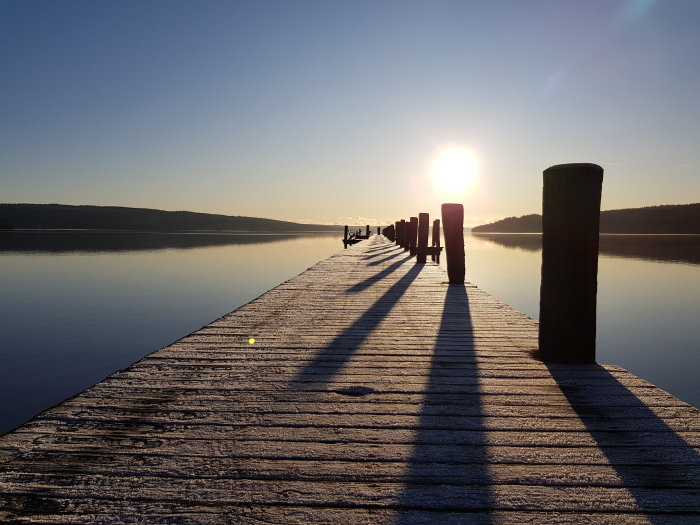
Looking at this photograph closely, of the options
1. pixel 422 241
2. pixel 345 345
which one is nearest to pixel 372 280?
pixel 422 241

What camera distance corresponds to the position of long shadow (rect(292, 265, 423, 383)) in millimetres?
3305

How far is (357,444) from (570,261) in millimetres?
2433

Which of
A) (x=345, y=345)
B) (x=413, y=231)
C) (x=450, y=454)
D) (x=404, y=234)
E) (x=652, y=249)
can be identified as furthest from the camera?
(x=652, y=249)

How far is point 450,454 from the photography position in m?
2.10

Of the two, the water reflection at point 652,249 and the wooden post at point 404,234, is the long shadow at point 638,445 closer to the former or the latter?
the wooden post at point 404,234

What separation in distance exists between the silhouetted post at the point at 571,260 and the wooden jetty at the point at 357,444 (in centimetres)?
22

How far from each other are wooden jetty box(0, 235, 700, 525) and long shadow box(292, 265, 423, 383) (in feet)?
0.10

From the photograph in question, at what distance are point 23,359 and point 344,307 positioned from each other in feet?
29.5

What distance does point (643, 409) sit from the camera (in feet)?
8.73

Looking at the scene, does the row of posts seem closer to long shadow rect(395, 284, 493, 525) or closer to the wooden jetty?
the wooden jetty

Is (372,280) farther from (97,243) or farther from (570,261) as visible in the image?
(97,243)

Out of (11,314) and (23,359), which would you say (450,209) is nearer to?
(23,359)

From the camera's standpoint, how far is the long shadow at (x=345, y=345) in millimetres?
3305

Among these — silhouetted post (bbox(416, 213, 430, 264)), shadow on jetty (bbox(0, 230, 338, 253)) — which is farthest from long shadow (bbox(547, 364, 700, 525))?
shadow on jetty (bbox(0, 230, 338, 253))
